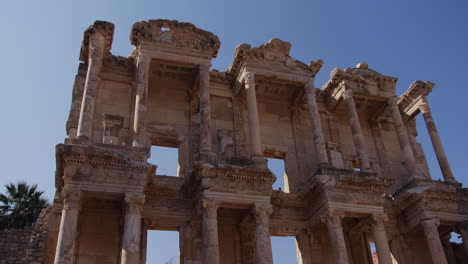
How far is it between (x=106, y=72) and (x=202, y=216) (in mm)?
6888

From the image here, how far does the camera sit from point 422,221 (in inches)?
648

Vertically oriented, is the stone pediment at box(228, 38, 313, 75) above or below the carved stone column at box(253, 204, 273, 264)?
above

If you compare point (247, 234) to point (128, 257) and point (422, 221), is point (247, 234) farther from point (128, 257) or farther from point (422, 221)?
point (422, 221)

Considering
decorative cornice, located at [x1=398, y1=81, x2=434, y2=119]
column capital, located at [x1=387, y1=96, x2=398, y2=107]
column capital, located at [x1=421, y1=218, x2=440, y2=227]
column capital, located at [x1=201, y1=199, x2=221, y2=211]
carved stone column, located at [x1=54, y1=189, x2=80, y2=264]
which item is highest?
decorative cornice, located at [x1=398, y1=81, x2=434, y2=119]

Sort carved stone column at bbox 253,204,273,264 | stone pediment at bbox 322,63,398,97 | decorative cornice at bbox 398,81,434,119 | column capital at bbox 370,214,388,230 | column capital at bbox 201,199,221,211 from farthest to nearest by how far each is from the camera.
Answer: decorative cornice at bbox 398,81,434,119 < stone pediment at bbox 322,63,398,97 < column capital at bbox 370,214,388,230 < column capital at bbox 201,199,221,211 < carved stone column at bbox 253,204,273,264

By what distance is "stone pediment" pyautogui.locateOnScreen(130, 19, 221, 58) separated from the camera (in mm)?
16766

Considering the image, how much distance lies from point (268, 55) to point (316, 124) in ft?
10.8

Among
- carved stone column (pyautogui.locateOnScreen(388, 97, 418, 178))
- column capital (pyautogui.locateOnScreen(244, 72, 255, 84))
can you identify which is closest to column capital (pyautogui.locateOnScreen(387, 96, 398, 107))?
carved stone column (pyautogui.locateOnScreen(388, 97, 418, 178))

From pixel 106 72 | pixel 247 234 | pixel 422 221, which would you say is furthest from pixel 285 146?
pixel 106 72

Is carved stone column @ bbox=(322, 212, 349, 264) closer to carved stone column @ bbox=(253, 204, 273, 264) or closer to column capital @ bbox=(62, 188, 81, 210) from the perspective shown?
carved stone column @ bbox=(253, 204, 273, 264)

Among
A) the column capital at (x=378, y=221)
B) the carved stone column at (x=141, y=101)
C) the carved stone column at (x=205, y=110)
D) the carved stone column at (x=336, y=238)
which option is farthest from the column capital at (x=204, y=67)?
the column capital at (x=378, y=221)

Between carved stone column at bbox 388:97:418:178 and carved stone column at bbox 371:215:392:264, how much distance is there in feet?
9.91

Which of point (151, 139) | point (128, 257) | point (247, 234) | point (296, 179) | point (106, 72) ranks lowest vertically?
point (128, 257)

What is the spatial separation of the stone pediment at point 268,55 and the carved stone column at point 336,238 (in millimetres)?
6202
